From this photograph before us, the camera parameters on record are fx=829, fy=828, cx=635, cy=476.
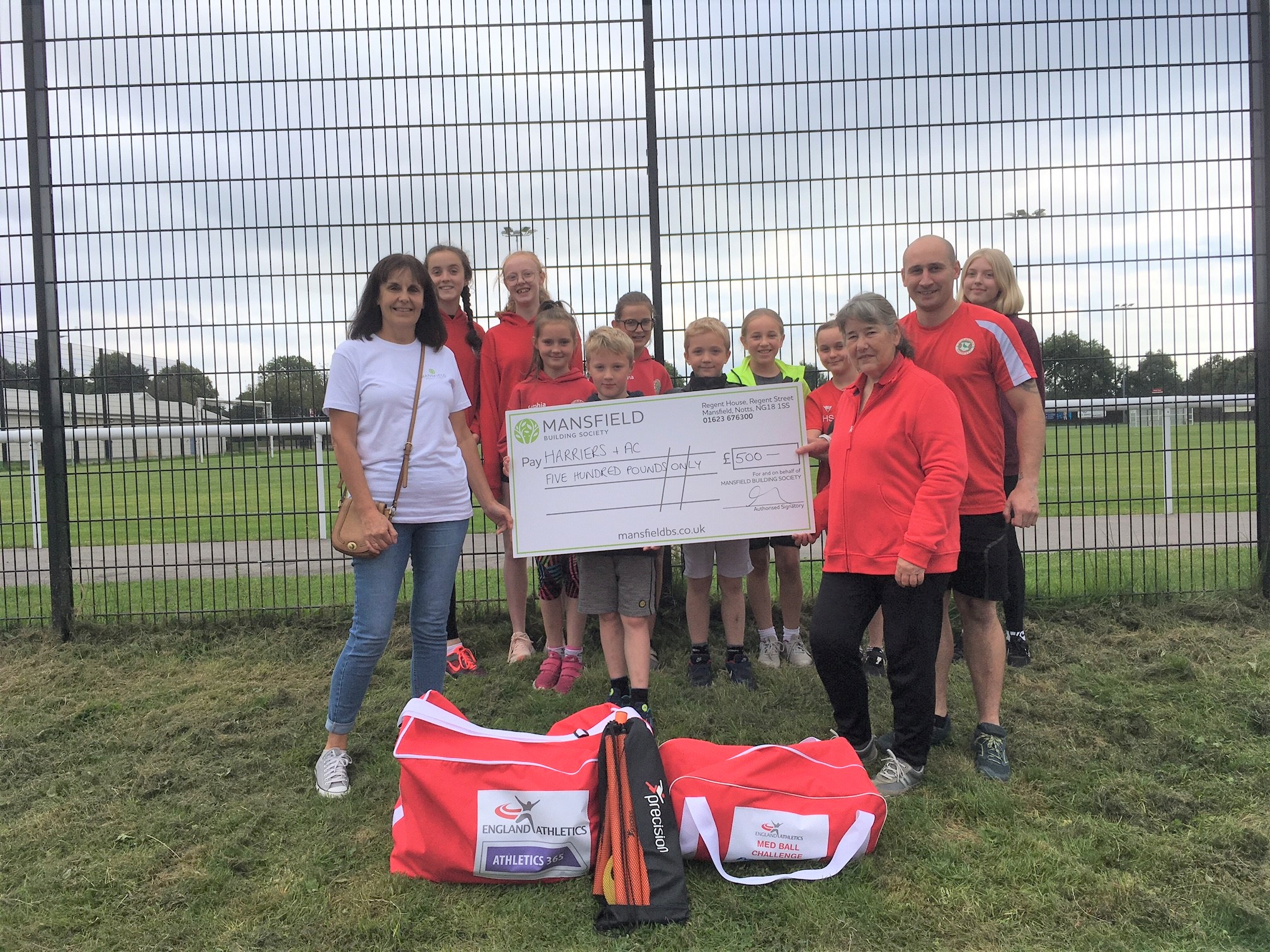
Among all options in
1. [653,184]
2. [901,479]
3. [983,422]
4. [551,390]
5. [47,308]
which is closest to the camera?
[901,479]

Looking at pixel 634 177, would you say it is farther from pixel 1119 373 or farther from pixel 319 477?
pixel 1119 373

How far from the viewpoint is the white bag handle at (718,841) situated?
243cm

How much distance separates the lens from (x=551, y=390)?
4.06 meters

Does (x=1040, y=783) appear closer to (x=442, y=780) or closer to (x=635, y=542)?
(x=635, y=542)

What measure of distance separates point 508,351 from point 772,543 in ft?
5.67

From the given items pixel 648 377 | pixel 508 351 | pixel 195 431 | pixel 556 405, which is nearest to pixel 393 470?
pixel 556 405

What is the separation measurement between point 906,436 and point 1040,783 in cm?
139

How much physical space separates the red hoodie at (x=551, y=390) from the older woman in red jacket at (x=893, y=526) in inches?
54.7

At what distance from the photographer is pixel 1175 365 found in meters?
5.21

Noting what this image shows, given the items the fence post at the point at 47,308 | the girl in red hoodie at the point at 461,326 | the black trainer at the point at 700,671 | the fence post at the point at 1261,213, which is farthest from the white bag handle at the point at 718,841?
the fence post at the point at 47,308

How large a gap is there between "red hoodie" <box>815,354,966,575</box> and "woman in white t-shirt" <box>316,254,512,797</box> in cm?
150

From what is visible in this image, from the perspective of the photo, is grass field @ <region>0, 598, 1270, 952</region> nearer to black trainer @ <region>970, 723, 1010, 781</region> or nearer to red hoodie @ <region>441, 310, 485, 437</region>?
black trainer @ <region>970, 723, 1010, 781</region>

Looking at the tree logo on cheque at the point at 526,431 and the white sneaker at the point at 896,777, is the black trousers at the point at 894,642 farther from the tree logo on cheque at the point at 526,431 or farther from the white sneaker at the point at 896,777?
the tree logo on cheque at the point at 526,431

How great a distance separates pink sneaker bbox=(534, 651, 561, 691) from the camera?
417cm
